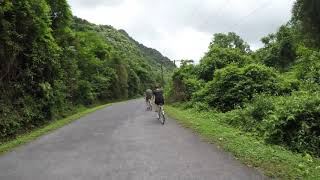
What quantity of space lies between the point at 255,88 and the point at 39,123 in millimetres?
12954

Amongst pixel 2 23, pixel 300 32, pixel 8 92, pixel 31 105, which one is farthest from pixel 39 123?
pixel 300 32

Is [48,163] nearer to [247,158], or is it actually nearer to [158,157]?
[158,157]

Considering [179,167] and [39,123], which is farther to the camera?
[39,123]

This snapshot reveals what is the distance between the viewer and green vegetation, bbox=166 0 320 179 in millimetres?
12289

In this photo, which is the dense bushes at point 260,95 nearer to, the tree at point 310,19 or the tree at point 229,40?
the tree at point 310,19

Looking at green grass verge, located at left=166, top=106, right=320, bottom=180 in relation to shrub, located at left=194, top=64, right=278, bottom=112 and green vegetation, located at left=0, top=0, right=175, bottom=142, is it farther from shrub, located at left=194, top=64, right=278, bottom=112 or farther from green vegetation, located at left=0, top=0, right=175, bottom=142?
shrub, located at left=194, top=64, right=278, bottom=112

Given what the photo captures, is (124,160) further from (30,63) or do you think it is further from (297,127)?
(30,63)

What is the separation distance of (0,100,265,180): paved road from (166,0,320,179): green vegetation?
872mm

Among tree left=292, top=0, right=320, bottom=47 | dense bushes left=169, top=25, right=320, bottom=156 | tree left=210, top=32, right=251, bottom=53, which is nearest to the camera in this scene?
dense bushes left=169, top=25, right=320, bottom=156

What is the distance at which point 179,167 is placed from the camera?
9383mm

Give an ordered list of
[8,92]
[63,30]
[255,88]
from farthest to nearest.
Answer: [63,30] < [255,88] < [8,92]

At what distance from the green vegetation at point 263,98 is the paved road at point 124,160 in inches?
34.3

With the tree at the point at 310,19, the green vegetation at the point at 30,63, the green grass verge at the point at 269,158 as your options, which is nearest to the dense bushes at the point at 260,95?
the green grass verge at the point at 269,158

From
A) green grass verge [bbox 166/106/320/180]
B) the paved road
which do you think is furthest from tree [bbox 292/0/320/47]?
green grass verge [bbox 166/106/320/180]
